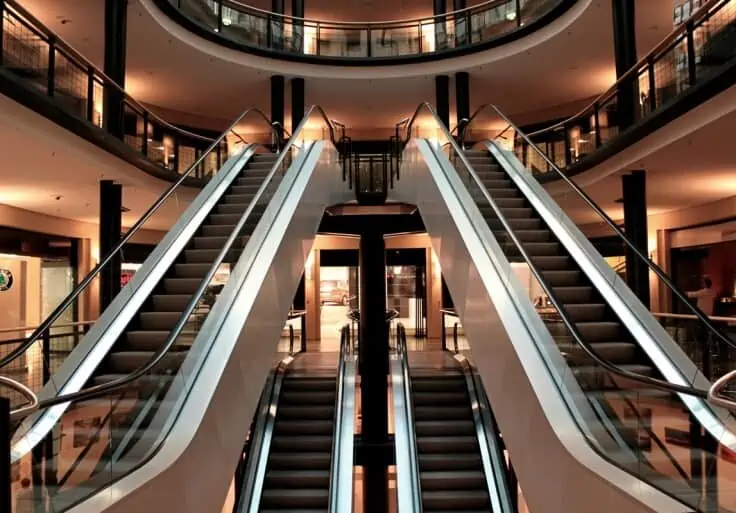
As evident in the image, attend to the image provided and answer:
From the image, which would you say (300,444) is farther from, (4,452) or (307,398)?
(4,452)

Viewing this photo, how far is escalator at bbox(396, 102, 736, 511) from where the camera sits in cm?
381

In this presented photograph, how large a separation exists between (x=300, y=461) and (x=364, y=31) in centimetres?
1221

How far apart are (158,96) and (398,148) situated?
8.64 m

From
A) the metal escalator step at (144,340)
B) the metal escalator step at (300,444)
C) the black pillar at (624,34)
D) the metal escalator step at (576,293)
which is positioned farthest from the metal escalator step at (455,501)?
the black pillar at (624,34)

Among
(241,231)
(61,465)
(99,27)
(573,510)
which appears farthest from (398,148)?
(61,465)

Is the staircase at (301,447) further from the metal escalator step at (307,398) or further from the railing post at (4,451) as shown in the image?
the railing post at (4,451)

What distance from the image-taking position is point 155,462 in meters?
4.52

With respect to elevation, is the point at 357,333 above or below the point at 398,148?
below

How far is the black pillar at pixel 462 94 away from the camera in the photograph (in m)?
17.8

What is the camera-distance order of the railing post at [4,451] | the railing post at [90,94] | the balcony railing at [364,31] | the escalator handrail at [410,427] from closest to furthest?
the railing post at [4,451]
the railing post at [90,94]
the escalator handrail at [410,427]
the balcony railing at [364,31]

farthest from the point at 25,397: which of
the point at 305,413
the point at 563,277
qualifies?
the point at 305,413

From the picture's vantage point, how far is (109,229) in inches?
488

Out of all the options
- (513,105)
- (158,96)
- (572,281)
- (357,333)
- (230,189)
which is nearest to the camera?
(572,281)

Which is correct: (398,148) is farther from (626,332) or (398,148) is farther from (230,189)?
(626,332)
